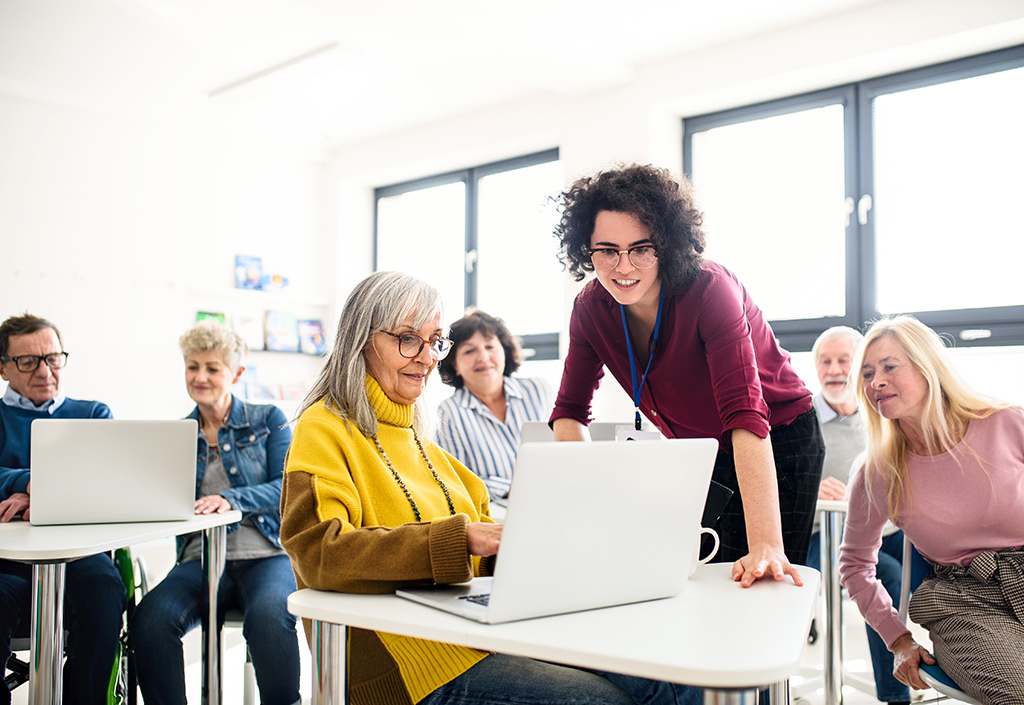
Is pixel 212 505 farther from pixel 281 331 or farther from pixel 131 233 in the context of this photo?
pixel 281 331

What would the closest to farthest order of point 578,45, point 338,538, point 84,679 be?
point 338,538 → point 84,679 → point 578,45

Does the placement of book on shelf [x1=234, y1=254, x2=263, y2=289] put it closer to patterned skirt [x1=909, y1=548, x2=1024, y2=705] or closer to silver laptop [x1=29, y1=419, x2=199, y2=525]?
silver laptop [x1=29, y1=419, x2=199, y2=525]

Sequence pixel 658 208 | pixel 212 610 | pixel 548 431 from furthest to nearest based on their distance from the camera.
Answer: pixel 212 610, pixel 548 431, pixel 658 208

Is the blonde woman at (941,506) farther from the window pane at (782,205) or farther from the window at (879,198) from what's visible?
the window pane at (782,205)

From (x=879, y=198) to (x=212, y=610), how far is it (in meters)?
3.38

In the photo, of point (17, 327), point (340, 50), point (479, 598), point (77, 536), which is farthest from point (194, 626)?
point (340, 50)

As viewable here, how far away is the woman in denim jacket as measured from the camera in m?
1.98

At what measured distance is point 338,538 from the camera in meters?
1.10

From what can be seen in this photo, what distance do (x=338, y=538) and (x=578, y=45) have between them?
134 inches

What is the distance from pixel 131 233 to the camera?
15.4 feet

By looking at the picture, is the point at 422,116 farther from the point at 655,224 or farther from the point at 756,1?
the point at 655,224

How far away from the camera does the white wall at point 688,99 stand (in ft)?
11.4

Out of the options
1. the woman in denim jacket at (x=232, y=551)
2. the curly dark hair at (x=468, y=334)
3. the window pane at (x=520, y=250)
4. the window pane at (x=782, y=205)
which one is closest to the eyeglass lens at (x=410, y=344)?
the woman in denim jacket at (x=232, y=551)

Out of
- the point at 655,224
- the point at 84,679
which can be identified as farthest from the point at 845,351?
the point at 84,679
